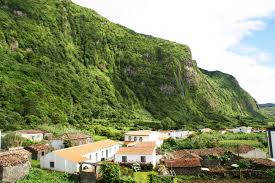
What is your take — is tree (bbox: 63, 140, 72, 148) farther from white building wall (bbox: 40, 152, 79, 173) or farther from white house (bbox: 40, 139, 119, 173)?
white building wall (bbox: 40, 152, 79, 173)

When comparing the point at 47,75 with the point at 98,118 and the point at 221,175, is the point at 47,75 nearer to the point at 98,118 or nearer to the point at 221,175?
the point at 98,118

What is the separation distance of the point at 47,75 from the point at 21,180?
4671 inches

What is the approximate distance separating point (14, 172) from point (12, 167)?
0.65 metres

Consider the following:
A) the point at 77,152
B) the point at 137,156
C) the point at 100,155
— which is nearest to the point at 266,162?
the point at 137,156

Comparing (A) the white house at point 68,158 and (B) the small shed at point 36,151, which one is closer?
(A) the white house at point 68,158

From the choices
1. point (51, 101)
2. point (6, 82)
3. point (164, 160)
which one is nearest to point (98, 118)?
point (51, 101)

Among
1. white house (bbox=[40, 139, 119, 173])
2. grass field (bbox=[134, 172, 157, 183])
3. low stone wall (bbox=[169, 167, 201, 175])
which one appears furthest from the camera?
low stone wall (bbox=[169, 167, 201, 175])

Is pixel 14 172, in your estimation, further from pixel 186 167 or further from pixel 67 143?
pixel 67 143

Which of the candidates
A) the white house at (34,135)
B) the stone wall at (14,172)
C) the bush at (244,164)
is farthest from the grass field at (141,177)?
the white house at (34,135)

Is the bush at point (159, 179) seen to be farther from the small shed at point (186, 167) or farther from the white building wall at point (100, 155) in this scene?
the white building wall at point (100, 155)

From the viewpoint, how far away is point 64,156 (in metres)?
47.1

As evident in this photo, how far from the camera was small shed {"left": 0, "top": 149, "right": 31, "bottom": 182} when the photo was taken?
125 feet

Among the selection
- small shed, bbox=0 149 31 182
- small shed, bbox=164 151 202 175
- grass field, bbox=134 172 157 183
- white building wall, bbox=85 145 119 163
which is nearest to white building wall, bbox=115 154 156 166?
small shed, bbox=164 151 202 175

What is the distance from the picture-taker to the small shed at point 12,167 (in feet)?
125
